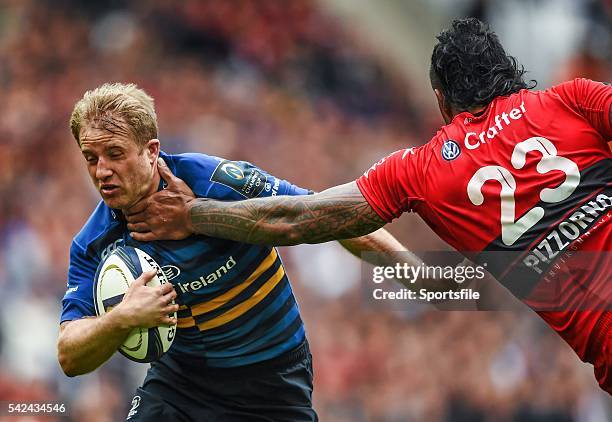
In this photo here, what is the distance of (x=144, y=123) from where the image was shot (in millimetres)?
5031

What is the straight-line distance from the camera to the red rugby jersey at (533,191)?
442cm

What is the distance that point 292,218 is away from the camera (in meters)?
4.79

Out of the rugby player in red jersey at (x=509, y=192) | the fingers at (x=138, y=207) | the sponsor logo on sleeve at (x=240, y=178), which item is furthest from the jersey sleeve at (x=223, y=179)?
the rugby player in red jersey at (x=509, y=192)

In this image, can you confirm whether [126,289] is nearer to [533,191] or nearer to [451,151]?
[451,151]

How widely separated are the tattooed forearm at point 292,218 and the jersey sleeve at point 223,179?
15cm

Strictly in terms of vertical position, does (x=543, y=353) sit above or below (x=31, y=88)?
below

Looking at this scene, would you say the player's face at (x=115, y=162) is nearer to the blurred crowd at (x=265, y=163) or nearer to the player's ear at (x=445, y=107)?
the player's ear at (x=445, y=107)

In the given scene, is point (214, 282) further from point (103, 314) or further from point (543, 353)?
point (543, 353)

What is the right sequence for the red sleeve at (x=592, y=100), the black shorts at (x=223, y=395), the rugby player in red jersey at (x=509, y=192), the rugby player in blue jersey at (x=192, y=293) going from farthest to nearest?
the black shorts at (x=223, y=395)
the rugby player in blue jersey at (x=192, y=293)
the rugby player in red jersey at (x=509, y=192)
the red sleeve at (x=592, y=100)

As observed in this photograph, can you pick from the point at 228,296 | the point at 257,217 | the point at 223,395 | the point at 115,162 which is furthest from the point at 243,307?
the point at 115,162

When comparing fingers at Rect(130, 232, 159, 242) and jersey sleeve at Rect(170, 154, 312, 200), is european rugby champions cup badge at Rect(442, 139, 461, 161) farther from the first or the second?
fingers at Rect(130, 232, 159, 242)

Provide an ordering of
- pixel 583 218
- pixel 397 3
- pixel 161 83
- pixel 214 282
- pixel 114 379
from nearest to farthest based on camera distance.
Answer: pixel 583 218 → pixel 214 282 → pixel 114 379 → pixel 161 83 → pixel 397 3

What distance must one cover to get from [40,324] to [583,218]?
6.82m

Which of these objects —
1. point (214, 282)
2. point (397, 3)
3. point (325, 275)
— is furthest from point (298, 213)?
point (397, 3)
